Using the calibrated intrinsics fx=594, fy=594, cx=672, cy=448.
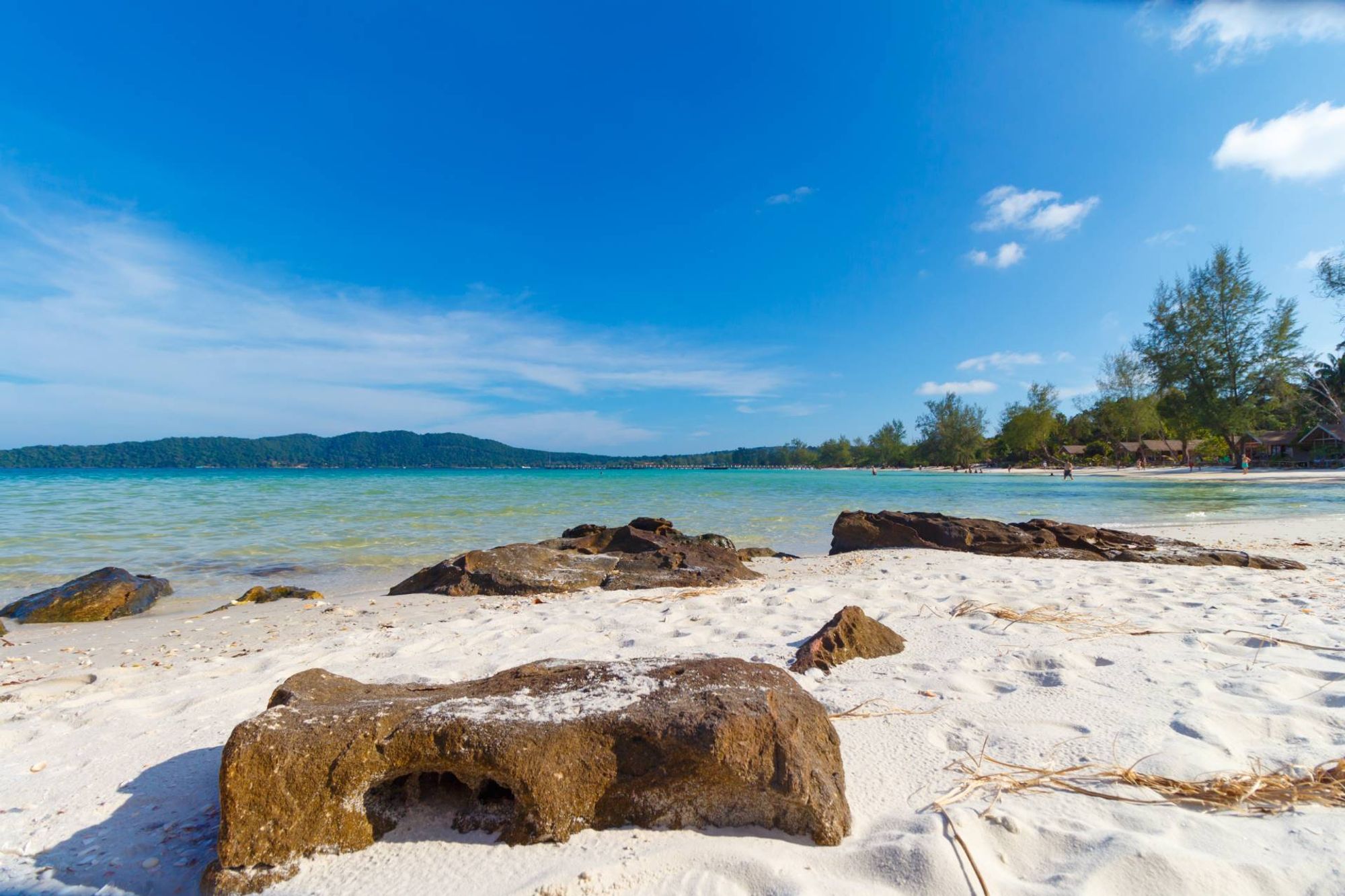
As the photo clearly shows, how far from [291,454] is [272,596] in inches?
4906

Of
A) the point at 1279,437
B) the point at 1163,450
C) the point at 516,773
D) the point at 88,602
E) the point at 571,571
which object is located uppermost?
the point at 1279,437

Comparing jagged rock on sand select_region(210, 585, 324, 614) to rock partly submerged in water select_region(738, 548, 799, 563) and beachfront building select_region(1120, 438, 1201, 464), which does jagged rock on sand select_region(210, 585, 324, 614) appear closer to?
rock partly submerged in water select_region(738, 548, 799, 563)

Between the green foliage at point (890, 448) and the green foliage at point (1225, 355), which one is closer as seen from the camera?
the green foliage at point (1225, 355)

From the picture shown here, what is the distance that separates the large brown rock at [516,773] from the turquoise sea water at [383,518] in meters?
6.87

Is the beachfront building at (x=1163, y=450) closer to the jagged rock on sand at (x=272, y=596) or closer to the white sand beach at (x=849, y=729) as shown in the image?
the white sand beach at (x=849, y=729)

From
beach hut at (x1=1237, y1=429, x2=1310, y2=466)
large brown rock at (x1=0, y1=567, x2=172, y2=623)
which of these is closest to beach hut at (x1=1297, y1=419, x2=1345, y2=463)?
beach hut at (x1=1237, y1=429, x2=1310, y2=466)

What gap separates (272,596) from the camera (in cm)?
678

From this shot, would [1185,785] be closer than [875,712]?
Yes

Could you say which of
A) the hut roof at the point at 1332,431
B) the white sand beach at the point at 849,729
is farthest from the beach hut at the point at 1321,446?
the white sand beach at the point at 849,729

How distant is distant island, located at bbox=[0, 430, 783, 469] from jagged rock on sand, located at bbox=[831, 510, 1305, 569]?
125484 mm

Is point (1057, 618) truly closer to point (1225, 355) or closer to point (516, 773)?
point (516, 773)

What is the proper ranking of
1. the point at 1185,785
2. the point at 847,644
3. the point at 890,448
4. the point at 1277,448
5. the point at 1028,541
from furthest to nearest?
the point at 890,448 < the point at 1277,448 < the point at 1028,541 < the point at 847,644 < the point at 1185,785

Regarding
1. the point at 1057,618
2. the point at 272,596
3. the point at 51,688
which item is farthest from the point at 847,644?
the point at 272,596

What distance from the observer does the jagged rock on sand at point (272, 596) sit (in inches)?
260
